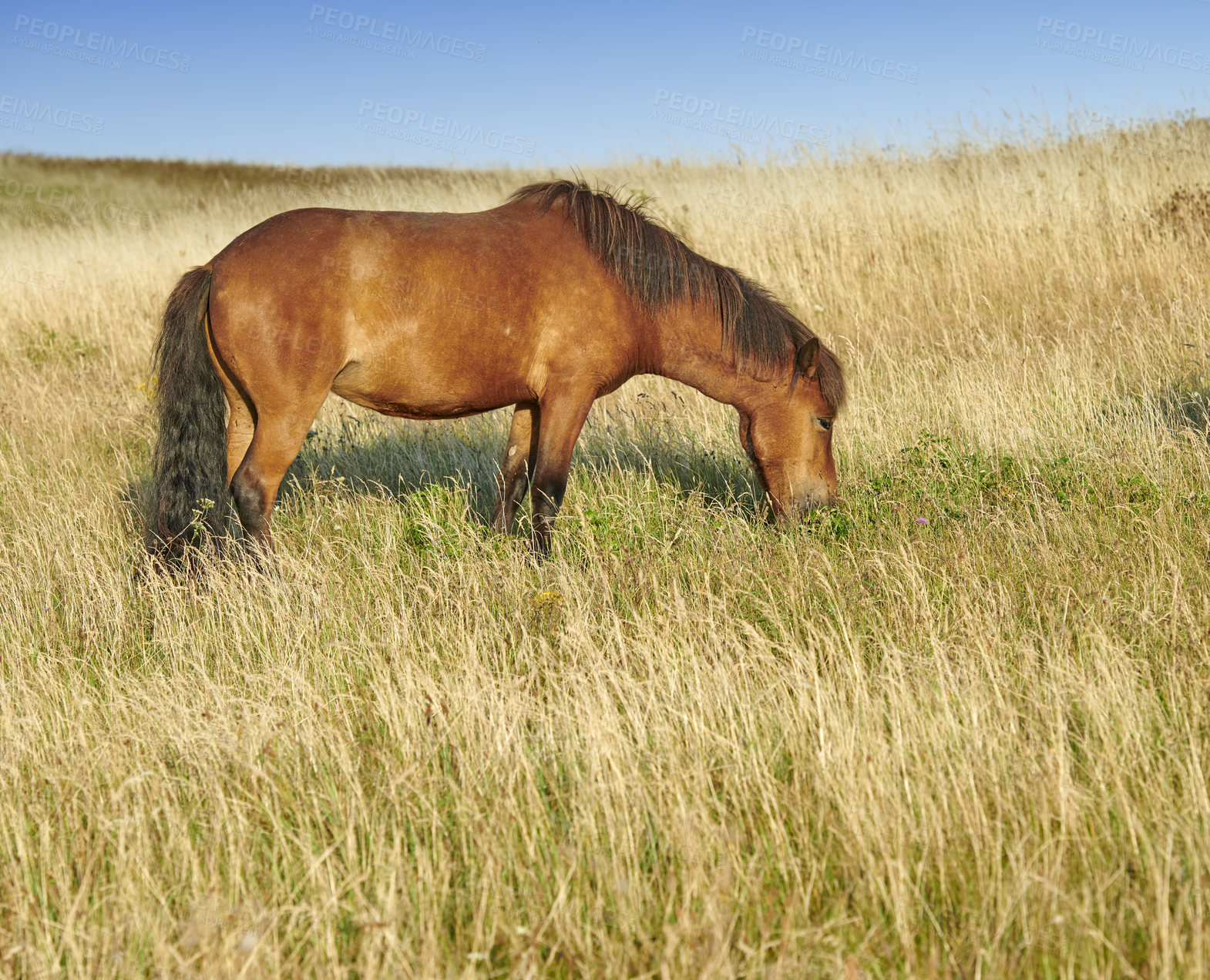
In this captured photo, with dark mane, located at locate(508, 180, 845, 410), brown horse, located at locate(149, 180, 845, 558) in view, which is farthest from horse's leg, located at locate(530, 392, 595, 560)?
dark mane, located at locate(508, 180, 845, 410)

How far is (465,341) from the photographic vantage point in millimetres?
3959

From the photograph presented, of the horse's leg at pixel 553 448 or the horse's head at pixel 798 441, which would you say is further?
the horse's head at pixel 798 441

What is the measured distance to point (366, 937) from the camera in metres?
1.76

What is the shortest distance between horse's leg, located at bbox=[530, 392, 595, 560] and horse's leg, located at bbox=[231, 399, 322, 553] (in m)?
1.05

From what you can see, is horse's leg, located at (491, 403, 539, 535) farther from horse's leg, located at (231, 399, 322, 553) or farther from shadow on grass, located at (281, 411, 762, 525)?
horse's leg, located at (231, 399, 322, 553)

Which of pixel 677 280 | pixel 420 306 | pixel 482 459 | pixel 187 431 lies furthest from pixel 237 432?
pixel 677 280

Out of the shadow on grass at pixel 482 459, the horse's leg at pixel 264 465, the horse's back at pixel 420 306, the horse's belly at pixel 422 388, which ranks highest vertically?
the horse's back at pixel 420 306

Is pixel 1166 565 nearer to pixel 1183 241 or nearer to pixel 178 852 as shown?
pixel 178 852

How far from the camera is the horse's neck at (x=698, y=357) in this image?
14.4ft

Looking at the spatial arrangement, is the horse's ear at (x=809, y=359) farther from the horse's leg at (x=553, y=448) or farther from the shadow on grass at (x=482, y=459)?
the horse's leg at (x=553, y=448)

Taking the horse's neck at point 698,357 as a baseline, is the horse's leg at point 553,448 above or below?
below

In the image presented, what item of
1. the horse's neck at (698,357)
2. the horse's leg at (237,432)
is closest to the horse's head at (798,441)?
the horse's neck at (698,357)

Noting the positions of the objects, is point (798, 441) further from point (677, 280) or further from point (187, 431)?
point (187, 431)

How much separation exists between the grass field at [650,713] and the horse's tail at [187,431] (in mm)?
341
